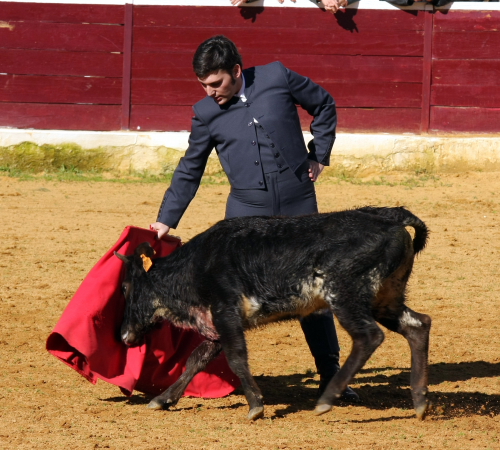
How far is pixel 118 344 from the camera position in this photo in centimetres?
429

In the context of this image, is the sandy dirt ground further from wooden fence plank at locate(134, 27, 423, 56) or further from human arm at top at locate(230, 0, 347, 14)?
human arm at top at locate(230, 0, 347, 14)

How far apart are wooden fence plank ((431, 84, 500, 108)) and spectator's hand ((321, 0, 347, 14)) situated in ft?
5.44

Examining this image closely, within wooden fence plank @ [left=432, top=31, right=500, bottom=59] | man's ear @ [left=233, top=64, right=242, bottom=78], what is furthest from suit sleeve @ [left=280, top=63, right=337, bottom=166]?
wooden fence plank @ [left=432, top=31, right=500, bottom=59]

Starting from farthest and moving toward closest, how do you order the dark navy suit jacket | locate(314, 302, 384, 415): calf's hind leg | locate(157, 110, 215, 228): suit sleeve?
locate(157, 110, 215, 228): suit sleeve, the dark navy suit jacket, locate(314, 302, 384, 415): calf's hind leg

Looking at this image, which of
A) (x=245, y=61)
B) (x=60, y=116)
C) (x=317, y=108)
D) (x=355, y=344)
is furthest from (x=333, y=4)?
(x=355, y=344)

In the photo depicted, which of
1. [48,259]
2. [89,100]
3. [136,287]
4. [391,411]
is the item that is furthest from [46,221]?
[391,411]

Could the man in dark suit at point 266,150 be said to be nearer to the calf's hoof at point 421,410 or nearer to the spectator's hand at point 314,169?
the spectator's hand at point 314,169

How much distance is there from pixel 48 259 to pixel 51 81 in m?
5.09

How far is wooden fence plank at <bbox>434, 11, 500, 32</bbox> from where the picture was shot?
1142 centimetres

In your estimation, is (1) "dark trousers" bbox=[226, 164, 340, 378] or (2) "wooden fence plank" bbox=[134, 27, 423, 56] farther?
(2) "wooden fence plank" bbox=[134, 27, 423, 56]

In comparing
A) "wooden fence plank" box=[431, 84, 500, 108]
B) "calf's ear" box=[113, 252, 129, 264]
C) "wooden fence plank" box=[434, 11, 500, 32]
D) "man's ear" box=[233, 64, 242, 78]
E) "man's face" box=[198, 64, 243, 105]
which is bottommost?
"calf's ear" box=[113, 252, 129, 264]

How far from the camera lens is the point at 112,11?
11531 mm

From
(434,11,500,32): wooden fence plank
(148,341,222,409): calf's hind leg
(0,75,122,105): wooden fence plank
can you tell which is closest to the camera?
(148,341,222,409): calf's hind leg

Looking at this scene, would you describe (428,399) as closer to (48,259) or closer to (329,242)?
(329,242)
